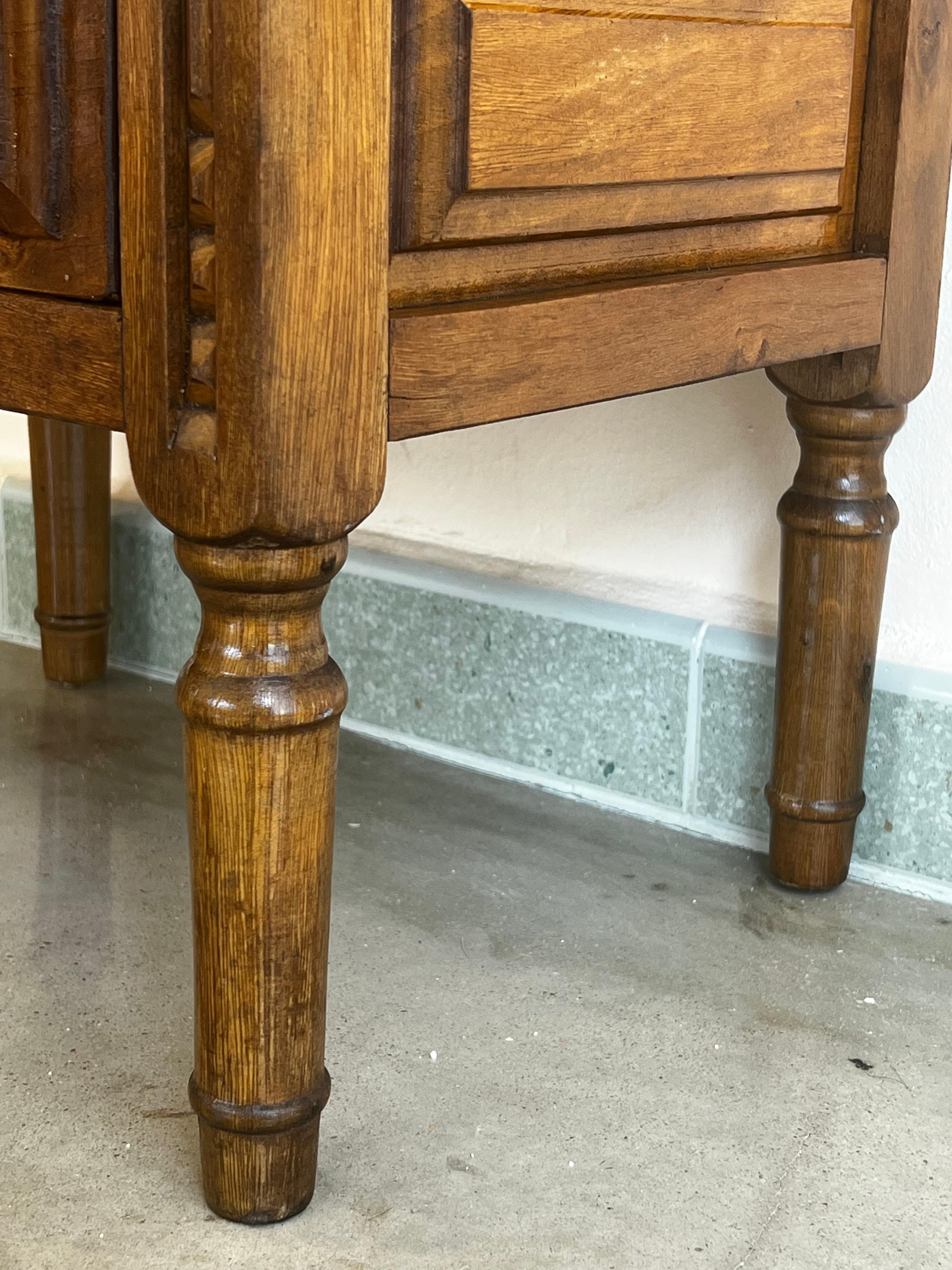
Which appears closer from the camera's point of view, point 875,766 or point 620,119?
point 620,119

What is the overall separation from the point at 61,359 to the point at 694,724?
645mm

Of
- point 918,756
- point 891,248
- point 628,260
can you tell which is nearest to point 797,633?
point 918,756

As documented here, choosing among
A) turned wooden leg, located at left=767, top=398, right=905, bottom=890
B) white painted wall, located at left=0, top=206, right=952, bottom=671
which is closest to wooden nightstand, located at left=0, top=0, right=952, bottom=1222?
turned wooden leg, located at left=767, top=398, right=905, bottom=890

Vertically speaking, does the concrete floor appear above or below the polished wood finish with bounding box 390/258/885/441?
below

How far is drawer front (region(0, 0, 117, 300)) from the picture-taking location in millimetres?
548

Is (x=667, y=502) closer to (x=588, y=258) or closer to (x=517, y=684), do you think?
(x=517, y=684)

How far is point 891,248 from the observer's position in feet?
2.79

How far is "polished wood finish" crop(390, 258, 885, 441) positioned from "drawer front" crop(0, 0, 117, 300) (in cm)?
12

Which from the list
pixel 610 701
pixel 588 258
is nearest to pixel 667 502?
pixel 610 701

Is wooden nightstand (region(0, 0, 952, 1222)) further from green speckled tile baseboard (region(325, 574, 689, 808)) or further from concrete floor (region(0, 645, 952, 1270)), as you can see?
green speckled tile baseboard (region(325, 574, 689, 808))

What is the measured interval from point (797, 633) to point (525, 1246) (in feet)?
1.52

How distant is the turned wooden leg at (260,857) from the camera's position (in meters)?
0.58

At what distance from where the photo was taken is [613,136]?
66cm

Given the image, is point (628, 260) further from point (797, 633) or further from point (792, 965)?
point (792, 965)
